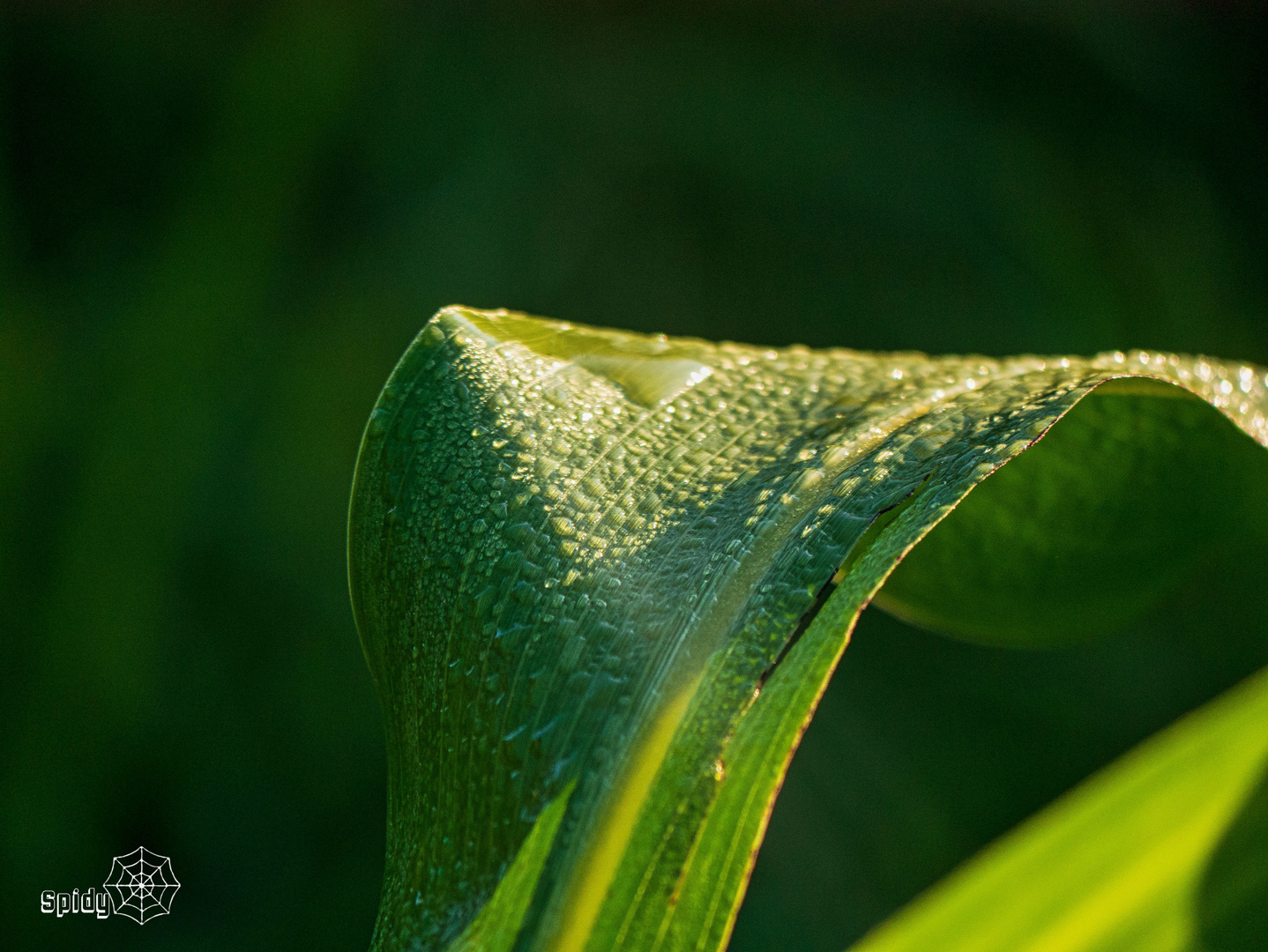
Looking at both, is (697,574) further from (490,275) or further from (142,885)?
(142,885)

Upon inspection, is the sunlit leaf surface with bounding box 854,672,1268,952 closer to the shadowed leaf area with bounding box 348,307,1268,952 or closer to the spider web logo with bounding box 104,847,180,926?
the shadowed leaf area with bounding box 348,307,1268,952

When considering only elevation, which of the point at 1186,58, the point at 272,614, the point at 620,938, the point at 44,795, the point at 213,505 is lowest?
the point at 44,795

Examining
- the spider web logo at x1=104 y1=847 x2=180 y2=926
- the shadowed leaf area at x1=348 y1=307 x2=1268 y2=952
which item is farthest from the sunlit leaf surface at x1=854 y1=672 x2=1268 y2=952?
the spider web logo at x1=104 y1=847 x2=180 y2=926

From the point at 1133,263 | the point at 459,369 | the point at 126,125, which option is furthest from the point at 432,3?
the point at 459,369

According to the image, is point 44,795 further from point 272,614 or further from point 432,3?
point 432,3
